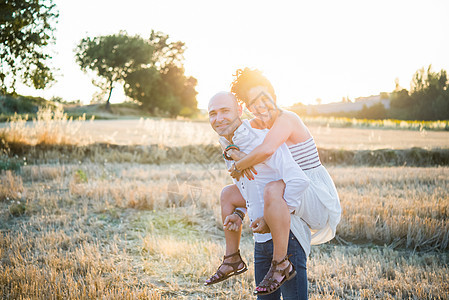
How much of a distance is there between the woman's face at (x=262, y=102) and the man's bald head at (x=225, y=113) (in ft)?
0.46

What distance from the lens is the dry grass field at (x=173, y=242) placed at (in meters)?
3.87

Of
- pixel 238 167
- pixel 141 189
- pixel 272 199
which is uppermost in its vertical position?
pixel 238 167

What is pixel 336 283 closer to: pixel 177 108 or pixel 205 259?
pixel 205 259

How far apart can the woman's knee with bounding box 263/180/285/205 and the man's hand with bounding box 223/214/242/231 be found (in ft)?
1.35

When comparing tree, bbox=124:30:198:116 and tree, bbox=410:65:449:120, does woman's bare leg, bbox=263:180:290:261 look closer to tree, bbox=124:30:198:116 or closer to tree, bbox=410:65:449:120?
tree, bbox=410:65:449:120

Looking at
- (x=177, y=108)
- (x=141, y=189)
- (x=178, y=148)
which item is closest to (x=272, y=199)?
(x=141, y=189)

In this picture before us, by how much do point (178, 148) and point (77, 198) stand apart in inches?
288

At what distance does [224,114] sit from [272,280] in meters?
1.29

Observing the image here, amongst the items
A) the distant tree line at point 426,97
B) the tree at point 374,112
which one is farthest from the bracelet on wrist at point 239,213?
the tree at point 374,112

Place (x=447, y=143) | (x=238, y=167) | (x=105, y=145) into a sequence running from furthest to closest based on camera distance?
(x=447, y=143) → (x=105, y=145) → (x=238, y=167)

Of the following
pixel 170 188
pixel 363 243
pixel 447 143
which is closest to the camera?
pixel 363 243

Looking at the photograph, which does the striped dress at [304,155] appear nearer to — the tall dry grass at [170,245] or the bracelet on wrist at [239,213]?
the bracelet on wrist at [239,213]

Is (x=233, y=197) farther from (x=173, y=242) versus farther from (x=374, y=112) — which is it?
(x=374, y=112)

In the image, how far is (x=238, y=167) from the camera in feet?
8.41
